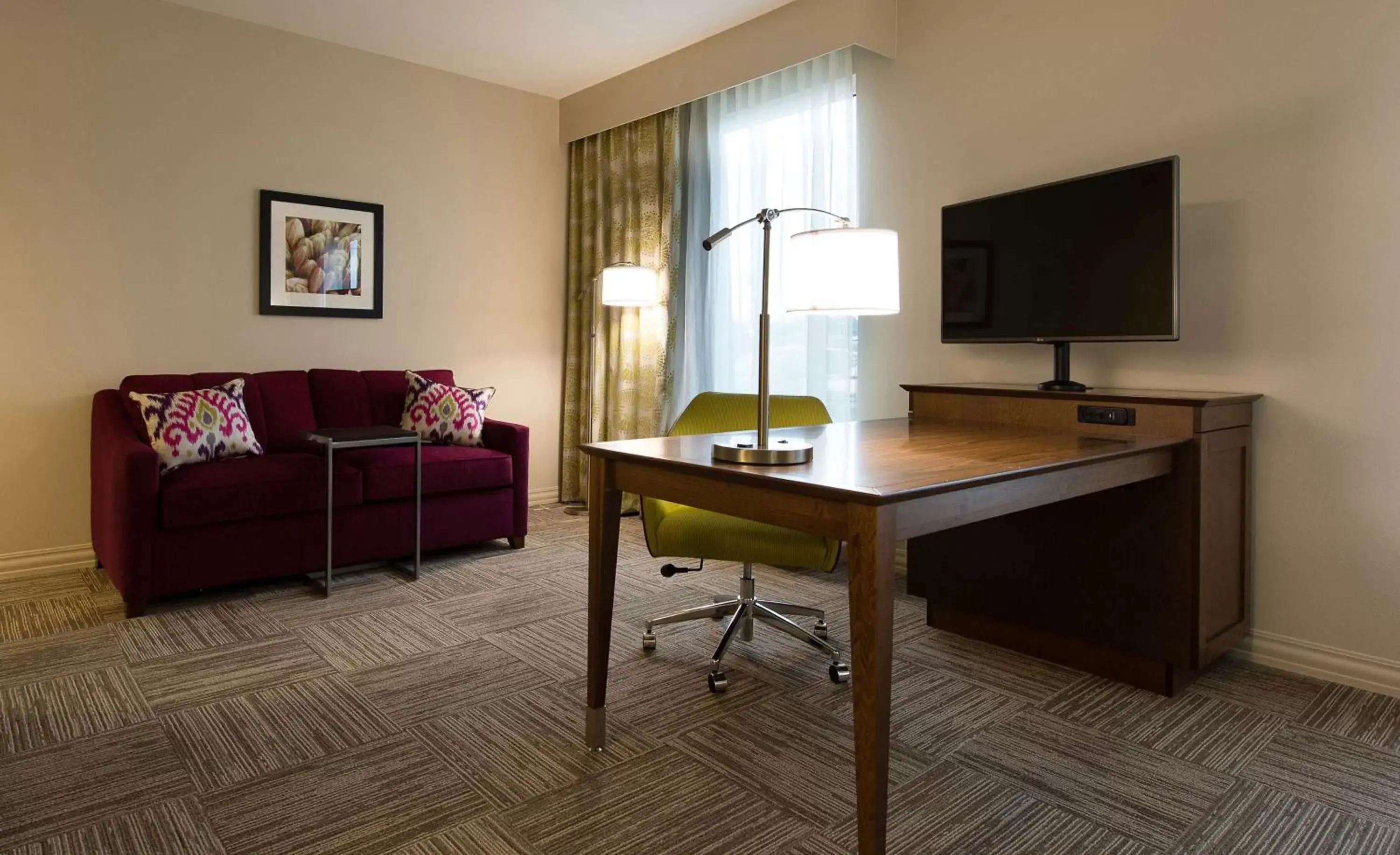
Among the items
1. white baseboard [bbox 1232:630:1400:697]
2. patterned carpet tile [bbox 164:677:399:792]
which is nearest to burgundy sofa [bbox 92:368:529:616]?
patterned carpet tile [bbox 164:677:399:792]

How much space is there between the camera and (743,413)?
3232mm

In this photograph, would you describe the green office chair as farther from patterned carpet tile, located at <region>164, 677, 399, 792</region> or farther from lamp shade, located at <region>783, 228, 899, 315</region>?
patterned carpet tile, located at <region>164, 677, 399, 792</region>

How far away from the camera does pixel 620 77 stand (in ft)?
16.1

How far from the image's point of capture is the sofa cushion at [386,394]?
4.41 meters

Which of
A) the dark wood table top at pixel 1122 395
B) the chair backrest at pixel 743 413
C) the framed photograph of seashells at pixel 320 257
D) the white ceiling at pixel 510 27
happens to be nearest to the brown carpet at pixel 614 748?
the chair backrest at pixel 743 413

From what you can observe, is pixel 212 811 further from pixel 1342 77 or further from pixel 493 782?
pixel 1342 77

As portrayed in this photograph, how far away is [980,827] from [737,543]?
1.09 meters

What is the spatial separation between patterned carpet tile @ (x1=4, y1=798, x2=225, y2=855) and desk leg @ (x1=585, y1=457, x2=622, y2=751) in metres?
0.83

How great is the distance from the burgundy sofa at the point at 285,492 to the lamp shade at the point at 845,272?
248 centimetres

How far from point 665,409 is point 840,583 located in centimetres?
159

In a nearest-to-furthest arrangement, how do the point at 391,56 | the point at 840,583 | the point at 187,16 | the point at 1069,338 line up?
the point at 1069,338, the point at 840,583, the point at 187,16, the point at 391,56

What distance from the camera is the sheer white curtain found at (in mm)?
3951

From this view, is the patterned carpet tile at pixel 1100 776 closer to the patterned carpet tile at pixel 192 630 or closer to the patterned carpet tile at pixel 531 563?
the patterned carpet tile at pixel 531 563

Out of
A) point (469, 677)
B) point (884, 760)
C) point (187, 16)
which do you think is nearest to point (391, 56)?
point (187, 16)
